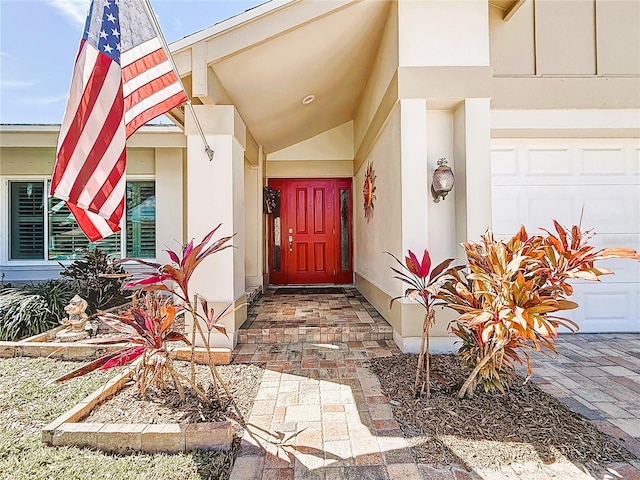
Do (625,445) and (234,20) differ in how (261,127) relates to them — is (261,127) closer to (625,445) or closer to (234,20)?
(234,20)

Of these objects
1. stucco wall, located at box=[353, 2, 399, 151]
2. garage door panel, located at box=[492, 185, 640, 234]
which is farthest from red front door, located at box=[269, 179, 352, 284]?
garage door panel, located at box=[492, 185, 640, 234]

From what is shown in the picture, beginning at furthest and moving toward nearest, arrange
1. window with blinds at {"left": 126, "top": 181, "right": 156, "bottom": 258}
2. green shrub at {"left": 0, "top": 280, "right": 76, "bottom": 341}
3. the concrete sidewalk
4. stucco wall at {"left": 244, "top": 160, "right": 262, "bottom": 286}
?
window with blinds at {"left": 126, "top": 181, "right": 156, "bottom": 258} → stucco wall at {"left": 244, "top": 160, "right": 262, "bottom": 286} → green shrub at {"left": 0, "top": 280, "right": 76, "bottom": 341} → the concrete sidewalk

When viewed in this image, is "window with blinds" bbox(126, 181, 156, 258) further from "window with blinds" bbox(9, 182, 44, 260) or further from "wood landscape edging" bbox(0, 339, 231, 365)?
"wood landscape edging" bbox(0, 339, 231, 365)

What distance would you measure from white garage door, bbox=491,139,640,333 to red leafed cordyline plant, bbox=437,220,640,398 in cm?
215

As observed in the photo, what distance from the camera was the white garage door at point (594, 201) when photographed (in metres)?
4.26

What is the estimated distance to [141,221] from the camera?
250 inches

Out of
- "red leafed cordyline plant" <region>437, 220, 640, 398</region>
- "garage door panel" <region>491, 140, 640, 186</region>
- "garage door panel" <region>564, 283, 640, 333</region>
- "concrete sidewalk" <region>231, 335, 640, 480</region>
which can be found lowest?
"concrete sidewalk" <region>231, 335, 640, 480</region>

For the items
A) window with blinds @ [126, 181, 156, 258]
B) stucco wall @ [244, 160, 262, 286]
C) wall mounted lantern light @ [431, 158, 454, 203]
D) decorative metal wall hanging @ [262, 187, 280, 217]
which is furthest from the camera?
decorative metal wall hanging @ [262, 187, 280, 217]

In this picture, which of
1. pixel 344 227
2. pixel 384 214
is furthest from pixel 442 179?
pixel 344 227

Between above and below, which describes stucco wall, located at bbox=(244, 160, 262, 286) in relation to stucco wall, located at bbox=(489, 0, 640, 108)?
below

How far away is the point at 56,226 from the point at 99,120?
5.79 meters

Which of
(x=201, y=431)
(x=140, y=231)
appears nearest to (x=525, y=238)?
(x=201, y=431)

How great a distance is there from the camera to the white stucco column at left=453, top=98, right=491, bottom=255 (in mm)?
3486

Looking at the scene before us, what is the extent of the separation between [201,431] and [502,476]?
160cm
